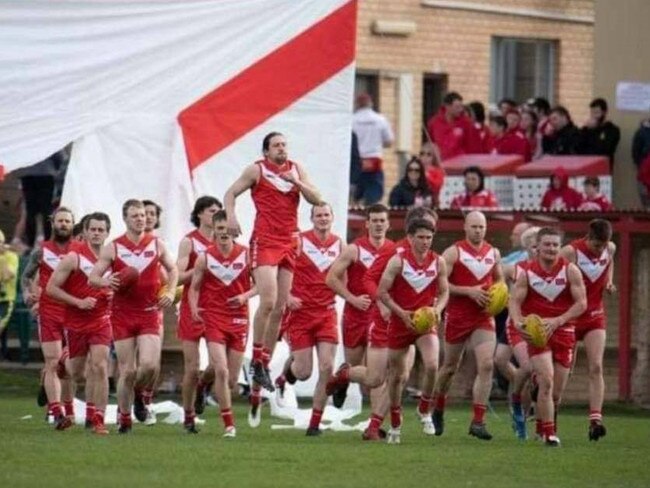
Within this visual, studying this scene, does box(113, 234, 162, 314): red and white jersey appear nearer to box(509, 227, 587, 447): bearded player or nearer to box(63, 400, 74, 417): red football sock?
box(63, 400, 74, 417): red football sock

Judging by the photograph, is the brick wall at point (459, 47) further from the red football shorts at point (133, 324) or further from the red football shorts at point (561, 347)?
the red football shorts at point (133, 324)

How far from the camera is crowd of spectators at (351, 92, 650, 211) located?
31062mm

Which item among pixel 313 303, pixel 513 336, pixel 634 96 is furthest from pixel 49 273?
pixel 634 96

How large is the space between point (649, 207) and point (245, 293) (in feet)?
29.2

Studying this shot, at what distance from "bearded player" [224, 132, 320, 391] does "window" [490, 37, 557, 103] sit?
19388 millimetres

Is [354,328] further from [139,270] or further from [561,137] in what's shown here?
[561,137]

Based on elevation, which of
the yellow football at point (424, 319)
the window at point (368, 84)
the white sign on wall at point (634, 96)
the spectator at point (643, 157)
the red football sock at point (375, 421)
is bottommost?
the red football sock at point (375, 421)

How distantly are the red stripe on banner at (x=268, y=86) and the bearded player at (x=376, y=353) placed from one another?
199 inches

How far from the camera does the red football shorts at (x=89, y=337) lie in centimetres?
2361

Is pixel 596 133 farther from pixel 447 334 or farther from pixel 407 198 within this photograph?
pixel 447 334

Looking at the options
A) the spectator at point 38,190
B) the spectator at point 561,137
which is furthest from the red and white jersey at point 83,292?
the spectator at point 561,137

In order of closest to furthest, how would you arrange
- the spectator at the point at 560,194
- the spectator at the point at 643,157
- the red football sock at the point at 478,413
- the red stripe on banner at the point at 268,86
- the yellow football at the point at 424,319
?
1. the yellow football at the point at 424,319
2. the red football sock at the point at 478,413
3. the red stripe on banner at the point at 268,86
4. the spectator at the point at 560,194
5. the spectator at the point at 643,157

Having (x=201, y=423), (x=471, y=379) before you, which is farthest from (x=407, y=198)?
(x=201, y=423)

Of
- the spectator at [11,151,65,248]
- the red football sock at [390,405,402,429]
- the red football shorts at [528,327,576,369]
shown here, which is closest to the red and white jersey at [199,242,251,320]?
the red football sock at [390,405,402,429]
